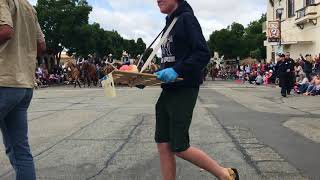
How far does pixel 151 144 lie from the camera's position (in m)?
8.16

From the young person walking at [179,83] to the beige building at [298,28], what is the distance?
34788mm

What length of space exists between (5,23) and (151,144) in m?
4.49

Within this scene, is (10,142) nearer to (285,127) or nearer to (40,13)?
(285,127)

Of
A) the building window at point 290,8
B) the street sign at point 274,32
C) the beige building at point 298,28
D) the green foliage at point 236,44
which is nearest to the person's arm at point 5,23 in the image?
the beige building at point 298,28

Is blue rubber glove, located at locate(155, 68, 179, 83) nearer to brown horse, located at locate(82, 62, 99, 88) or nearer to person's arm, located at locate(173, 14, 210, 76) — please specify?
person's arm, located at locate(173, 14, 210, 76)

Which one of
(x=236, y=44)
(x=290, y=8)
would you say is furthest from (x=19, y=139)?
(x=236, y=44)

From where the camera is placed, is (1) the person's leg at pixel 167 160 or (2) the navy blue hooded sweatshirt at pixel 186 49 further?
(1) the person's leg at pixel 167 160

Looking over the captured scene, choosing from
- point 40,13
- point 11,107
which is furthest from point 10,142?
point 40,13

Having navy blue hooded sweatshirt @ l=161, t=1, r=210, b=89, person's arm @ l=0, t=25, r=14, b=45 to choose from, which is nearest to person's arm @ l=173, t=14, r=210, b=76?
navy blue hooded sweatshirt @ l=161, t=1, r=210, b=89

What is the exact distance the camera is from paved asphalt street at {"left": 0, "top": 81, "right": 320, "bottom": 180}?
624 centimetres

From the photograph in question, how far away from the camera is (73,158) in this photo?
7113 mm

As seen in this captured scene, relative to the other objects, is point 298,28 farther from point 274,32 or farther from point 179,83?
point 179,83

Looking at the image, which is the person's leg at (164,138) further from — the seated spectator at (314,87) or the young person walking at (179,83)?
the seated spectator at (314,87)

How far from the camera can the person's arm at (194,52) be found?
438cm
